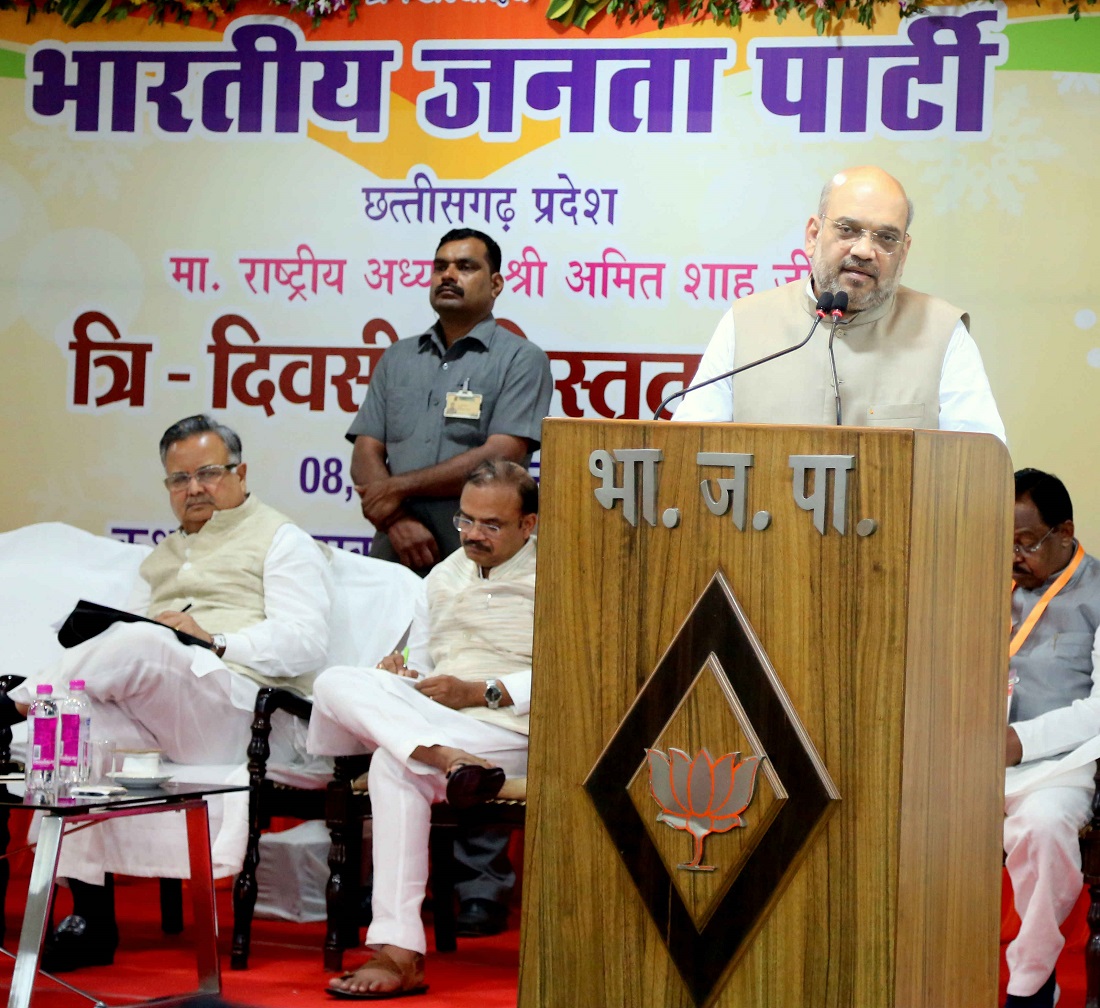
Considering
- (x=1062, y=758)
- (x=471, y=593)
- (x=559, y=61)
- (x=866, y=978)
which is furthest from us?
(x=559, y=61)

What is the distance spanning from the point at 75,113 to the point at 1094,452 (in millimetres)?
3551

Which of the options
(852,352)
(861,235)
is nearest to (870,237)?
(861,235)

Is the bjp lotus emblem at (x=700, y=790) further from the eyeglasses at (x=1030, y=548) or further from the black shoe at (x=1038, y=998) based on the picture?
the eyeglasses at (x=1030, y=548)

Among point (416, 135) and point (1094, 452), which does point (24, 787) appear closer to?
point (416, 135)

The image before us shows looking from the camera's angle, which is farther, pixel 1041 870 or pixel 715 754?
pixel 1041 870

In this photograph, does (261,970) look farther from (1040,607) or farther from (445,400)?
(1040,607)

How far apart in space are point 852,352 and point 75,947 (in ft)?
7.18

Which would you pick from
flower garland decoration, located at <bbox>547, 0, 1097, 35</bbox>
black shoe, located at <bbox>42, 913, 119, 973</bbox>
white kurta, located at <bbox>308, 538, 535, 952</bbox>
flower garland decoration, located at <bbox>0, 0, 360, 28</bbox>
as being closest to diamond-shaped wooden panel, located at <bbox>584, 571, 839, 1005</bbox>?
white kurta, located at <bbox>308, 538, 535, 952</bbox>

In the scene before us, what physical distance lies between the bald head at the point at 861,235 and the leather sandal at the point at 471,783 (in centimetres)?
127

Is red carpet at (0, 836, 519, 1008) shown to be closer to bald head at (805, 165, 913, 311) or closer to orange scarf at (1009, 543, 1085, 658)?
orange scarf at (1009, 543, 1085, 658)

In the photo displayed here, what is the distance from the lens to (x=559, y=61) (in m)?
5.19

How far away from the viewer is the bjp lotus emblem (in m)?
2.21

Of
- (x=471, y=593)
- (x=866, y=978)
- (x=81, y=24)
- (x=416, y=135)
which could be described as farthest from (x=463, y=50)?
(x=866, y=978)

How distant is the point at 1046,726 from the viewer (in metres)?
3.53
